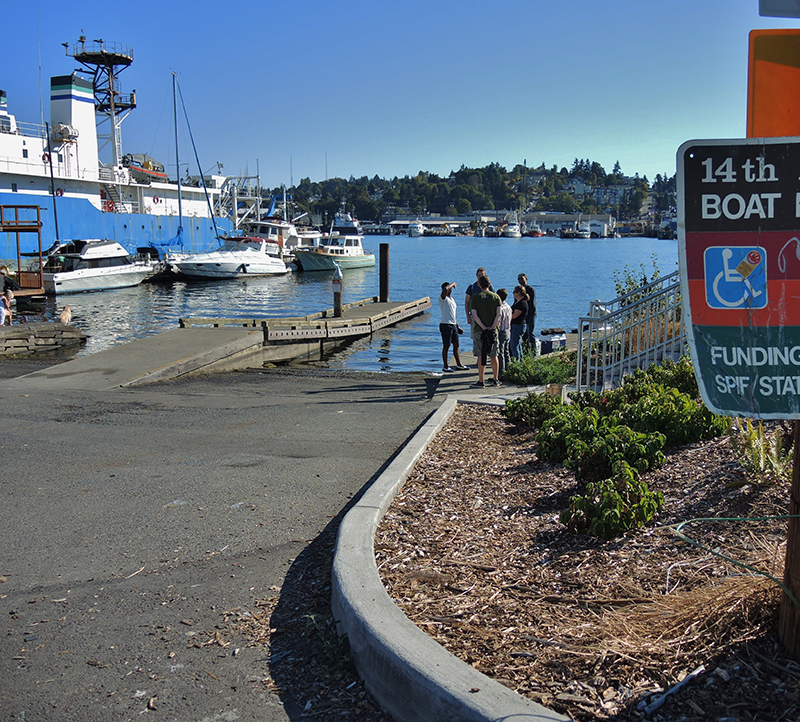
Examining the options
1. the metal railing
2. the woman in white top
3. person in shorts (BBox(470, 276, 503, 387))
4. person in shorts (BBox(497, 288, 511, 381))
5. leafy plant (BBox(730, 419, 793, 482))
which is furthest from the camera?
the woman in white top

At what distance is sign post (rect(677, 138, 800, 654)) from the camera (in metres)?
2.42

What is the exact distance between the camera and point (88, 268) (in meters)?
39.3

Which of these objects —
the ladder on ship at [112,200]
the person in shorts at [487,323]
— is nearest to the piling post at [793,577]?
the person in shorts at [487,323]

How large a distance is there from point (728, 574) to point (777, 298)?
5.54 feet

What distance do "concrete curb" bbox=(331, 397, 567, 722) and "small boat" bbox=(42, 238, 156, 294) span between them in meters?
37.8

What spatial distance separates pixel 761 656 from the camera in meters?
2.78

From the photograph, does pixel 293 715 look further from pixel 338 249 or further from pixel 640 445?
pixel 338 249

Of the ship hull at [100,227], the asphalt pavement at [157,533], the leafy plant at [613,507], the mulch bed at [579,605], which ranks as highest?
the ship hull at [100,227]

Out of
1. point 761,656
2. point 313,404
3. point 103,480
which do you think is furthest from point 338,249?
point 761,656

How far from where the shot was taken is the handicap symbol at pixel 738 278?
2430 millimetres

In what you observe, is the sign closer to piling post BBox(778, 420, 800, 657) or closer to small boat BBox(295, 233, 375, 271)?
piling post BBox(778, 420, 800, 657)

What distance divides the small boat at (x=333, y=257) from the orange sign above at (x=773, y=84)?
51.4 m

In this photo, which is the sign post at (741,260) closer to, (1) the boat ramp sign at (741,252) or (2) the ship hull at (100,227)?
(1) the boat ramp sign at (741,252)

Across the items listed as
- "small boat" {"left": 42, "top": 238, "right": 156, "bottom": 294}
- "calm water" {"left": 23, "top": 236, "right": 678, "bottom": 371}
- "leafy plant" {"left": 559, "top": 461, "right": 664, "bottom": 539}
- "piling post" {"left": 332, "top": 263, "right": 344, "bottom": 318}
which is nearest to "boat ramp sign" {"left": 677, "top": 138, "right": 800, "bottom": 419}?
"leafy plant" {"left": 559, "top": 461, "right": 664, "bottom": 539}
